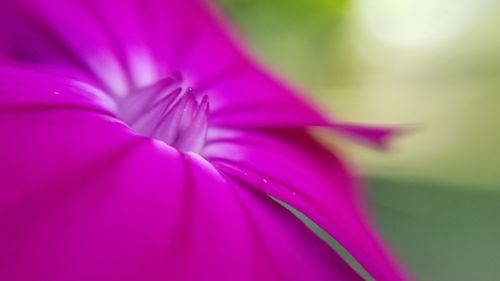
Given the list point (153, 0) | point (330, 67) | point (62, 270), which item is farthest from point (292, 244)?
point (330, 67)

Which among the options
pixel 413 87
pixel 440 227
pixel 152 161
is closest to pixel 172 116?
pixel 152 161

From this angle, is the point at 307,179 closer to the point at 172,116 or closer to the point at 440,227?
the point at 172,116

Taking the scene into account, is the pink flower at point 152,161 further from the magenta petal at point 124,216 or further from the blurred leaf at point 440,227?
the blurred leaf at point 440,227

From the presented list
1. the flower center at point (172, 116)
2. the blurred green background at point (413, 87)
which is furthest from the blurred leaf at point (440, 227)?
Answer: the flower center at point (172, 116)

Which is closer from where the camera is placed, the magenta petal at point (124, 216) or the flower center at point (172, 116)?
the magenta petal at point (124, 216)

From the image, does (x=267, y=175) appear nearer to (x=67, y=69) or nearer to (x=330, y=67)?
(x=67, y=69)

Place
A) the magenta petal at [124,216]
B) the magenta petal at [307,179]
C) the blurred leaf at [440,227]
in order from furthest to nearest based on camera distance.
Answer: the blurred leaf at [440,227]
the magenta petal at [307,179]
the magenta petal at [124,216]
